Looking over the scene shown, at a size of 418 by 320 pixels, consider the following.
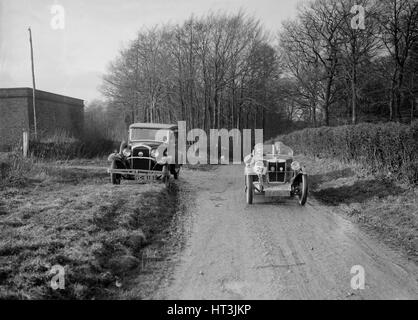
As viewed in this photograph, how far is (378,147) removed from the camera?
11.5 m

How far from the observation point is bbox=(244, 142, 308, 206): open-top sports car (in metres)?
9.52

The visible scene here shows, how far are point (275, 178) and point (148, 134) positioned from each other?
19.2ft

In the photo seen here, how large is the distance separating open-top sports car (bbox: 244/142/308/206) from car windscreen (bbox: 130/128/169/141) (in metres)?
4.78

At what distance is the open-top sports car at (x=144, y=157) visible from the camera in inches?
480

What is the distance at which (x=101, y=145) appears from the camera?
98.1ft

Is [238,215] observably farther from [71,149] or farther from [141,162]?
[71,149]

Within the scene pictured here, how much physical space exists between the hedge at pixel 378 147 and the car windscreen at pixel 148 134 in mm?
6664

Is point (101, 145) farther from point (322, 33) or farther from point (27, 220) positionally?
point (27, 220)

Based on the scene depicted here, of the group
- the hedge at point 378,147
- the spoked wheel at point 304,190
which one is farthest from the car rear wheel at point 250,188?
the hedge at point 378,147

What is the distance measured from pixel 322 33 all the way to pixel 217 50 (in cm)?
1045

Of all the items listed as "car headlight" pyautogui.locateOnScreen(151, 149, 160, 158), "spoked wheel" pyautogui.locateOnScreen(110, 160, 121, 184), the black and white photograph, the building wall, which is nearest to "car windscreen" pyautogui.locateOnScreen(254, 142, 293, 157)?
the black and white photograph

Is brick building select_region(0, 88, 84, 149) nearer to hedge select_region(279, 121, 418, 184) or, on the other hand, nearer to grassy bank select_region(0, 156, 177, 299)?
grassy bank select_region(0, 156, 177, 299)

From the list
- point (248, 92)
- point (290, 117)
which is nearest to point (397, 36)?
point (248, 92)

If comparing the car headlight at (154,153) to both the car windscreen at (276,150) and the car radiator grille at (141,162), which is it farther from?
the car windscreen at (276,150)
